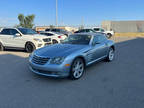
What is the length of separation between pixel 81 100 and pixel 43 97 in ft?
3.05

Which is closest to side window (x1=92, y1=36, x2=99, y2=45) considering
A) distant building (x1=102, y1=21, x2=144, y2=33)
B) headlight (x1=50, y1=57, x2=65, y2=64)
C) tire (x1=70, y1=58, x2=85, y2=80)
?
tire (x1=70, y1=58, x2=85, y2=80)

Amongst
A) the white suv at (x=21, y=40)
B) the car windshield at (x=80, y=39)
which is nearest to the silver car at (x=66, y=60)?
the car windshield at (x=80, y=39)

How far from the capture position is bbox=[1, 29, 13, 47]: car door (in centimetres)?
866

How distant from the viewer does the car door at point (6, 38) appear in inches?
341

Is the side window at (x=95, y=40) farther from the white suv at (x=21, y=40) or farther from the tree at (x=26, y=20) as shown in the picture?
the tree at (x=26, y=20)

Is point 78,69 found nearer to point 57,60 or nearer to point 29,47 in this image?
point 57,60

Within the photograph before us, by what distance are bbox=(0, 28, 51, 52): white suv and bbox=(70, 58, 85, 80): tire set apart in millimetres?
4941

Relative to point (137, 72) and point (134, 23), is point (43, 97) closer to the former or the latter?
point (137, 72)

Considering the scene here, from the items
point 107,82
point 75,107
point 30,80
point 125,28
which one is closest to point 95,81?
point 107,82

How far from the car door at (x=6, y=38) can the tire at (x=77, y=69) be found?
257 inches

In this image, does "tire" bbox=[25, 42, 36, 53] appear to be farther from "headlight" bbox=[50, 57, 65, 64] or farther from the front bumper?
"headlight" bbox=[50, 57, 65, 64]

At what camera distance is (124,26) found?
126ft

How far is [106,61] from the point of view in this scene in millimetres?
6070

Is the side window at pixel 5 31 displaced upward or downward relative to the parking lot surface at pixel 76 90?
upward
